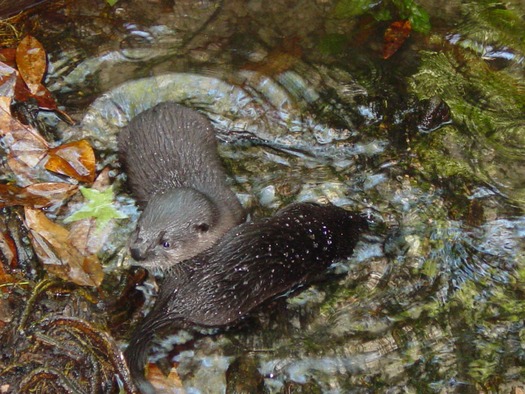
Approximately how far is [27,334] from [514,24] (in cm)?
327

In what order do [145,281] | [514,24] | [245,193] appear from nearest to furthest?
[145,281] < [245,193] < [514,24]

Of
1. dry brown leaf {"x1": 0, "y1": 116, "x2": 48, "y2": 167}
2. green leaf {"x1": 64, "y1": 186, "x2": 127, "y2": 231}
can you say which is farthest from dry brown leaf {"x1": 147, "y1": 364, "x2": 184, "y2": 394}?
dry brown leaf {"x1": 0, "y1": 116, "x2": 48, "y2": 167}

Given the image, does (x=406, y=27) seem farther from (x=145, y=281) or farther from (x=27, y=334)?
(x=27, y=334)

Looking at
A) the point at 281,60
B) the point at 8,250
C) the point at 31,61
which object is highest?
the point at 281,60

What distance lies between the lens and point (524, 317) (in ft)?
10.3

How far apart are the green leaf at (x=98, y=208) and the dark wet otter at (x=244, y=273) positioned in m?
0.51

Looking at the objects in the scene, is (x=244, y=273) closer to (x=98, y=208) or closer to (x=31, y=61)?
(x=98, y=208)

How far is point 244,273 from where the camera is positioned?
2.98 metres

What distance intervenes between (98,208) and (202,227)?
2.02 feet

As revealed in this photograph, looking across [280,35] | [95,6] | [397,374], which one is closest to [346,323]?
[397,374]

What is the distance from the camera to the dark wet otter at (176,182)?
3.20 metres

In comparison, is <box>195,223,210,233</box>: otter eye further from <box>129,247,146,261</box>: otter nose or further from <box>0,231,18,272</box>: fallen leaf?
<box>0,231,18,272</box>: fallen leaf

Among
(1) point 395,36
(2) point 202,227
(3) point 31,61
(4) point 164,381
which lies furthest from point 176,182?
(1) point 395,36

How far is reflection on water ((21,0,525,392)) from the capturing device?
3.09m
